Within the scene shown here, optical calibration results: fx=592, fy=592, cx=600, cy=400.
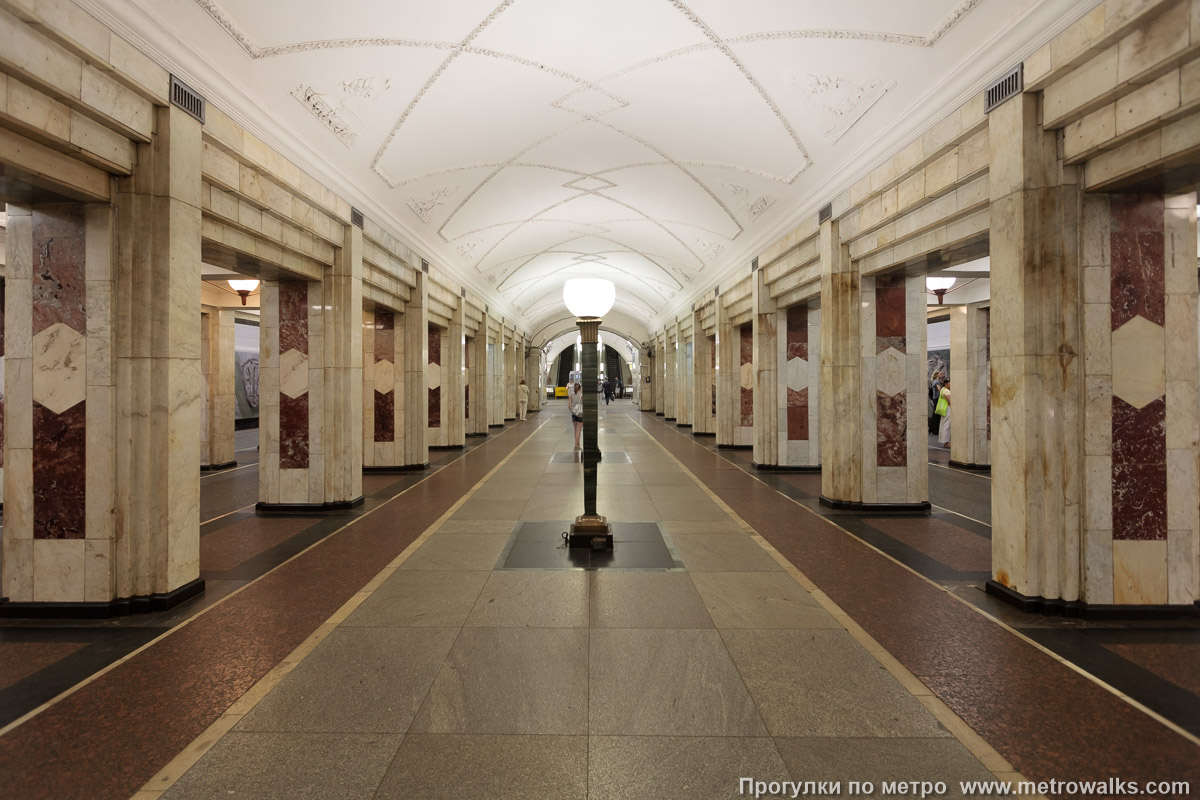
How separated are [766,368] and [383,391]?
6780mm

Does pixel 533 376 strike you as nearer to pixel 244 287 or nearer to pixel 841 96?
pixel 244 287

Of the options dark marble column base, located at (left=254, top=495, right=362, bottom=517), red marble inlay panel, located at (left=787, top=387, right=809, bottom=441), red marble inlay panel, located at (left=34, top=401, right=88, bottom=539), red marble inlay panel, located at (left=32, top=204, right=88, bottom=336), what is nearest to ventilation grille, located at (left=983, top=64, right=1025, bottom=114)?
red marble inlay panel, located at (left=787, top=387, right=809, bottom=441)

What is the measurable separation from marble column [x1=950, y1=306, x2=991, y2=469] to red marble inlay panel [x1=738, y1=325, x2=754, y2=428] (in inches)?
158

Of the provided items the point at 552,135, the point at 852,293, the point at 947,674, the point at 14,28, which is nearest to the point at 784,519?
the point at 852,293

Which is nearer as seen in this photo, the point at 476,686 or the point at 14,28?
the point at 476,686

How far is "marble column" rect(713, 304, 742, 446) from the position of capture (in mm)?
13727

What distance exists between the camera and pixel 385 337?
10.5 m

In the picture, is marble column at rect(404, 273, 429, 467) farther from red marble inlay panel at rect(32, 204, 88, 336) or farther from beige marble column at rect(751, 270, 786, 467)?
red marble inlay panel at rect(32, 204, 88, 336)

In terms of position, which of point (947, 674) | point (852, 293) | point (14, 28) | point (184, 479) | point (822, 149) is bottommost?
point (947, 674)

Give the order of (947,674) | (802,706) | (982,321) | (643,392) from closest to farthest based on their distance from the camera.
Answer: (802,706), (947,674), (982,321), (643,392)

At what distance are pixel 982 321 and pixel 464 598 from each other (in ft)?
35.7

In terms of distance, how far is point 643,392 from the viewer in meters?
31.6

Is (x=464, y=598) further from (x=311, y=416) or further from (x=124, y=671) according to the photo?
(x=311, y=416)

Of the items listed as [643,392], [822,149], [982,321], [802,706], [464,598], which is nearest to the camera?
[802,706]
